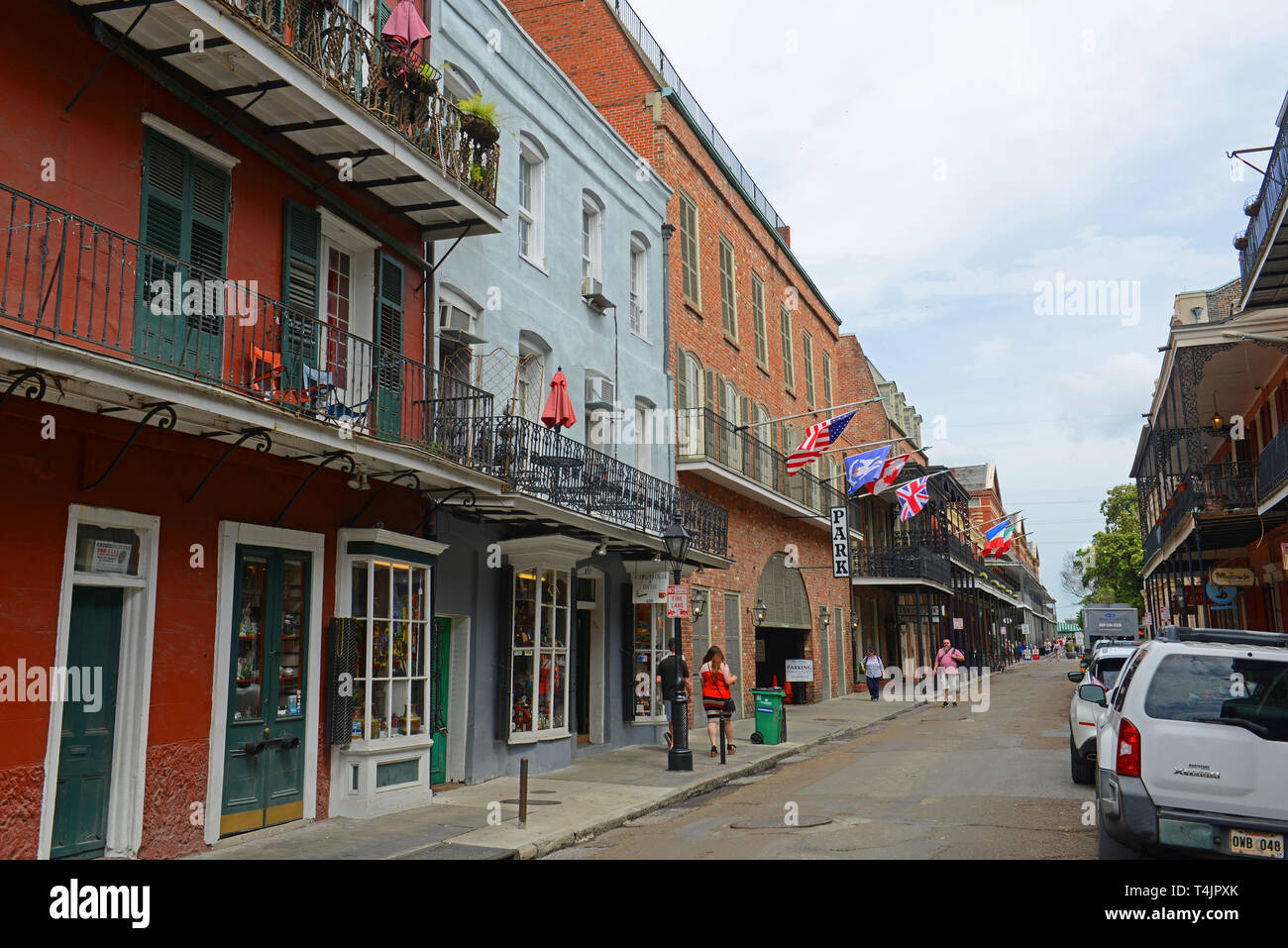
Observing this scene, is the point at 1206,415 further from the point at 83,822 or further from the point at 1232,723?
the point at 83,822

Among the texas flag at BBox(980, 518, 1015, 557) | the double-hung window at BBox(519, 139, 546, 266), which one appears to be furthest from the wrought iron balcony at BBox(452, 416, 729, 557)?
the texas flag at BBox(980, 518, 1015, 557)

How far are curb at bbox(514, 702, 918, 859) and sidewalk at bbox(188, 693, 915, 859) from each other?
11 millimetres

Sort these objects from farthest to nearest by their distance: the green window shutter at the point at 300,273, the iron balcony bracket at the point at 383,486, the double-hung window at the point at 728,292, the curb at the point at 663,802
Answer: the double-hung window at the point at 728,292 → the iron balcony bracket at the point at 383,486 → the green window shutter at the point at 300,273 → the curb at the point at 663,802

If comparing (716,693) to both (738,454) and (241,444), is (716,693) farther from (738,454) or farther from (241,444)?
(241,444)

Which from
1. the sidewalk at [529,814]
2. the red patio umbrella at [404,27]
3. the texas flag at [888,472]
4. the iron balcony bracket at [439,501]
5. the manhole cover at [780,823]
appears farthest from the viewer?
the texas flag at [888,472]

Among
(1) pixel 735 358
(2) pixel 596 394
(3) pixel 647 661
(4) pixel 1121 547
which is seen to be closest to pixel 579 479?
(2) pixel 596 394

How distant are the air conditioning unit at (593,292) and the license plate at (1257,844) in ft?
43.9

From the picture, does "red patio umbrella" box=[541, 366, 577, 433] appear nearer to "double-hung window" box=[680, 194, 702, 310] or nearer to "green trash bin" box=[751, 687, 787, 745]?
"green trash bin" box=[751, 687, 787, 745]

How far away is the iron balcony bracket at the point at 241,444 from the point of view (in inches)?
344

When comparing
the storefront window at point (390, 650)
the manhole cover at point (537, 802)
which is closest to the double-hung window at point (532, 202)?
the storefront window at point (390, 650)

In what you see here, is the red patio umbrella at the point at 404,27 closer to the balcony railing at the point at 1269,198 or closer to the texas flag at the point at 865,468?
the balcony railing at the point at 1269,198
